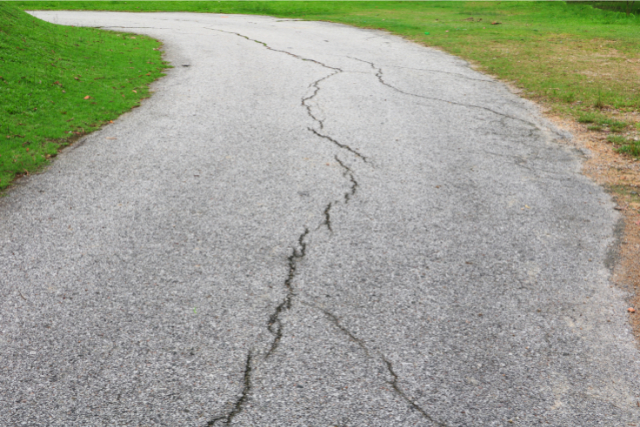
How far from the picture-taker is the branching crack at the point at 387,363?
276 centimetres

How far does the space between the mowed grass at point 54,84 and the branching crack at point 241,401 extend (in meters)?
3.90

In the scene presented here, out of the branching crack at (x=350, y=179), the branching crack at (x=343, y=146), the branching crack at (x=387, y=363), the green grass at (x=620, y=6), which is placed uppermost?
the green grass at (x=620, y=6)

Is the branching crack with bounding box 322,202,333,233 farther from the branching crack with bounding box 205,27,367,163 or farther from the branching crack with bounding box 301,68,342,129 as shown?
the branching crack with bounding box 301,68,342,129

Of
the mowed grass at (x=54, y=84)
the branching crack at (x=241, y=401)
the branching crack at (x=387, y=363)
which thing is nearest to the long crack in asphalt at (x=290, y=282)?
the branching crack at (x=241, y=401)

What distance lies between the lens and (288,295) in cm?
370

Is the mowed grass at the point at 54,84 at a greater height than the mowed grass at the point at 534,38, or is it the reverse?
the mowed grass at the point at 534,38

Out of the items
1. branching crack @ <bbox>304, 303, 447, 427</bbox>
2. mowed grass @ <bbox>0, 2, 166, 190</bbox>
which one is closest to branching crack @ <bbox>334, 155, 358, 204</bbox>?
branching crack @ <bbox>304, 303, 447, 427</bbox>

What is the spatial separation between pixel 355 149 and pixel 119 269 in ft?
11.8

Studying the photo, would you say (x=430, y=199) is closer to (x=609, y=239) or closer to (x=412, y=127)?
(x=609, y=239)

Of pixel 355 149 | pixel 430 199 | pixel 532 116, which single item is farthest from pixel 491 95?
pixel 430 199

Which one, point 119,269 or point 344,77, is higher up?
point 344,77

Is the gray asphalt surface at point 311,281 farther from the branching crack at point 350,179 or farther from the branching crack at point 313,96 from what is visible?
the branching crack at point 313,96

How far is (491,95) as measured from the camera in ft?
31.1

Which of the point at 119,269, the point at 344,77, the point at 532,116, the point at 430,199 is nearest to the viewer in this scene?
the point at 119,269
